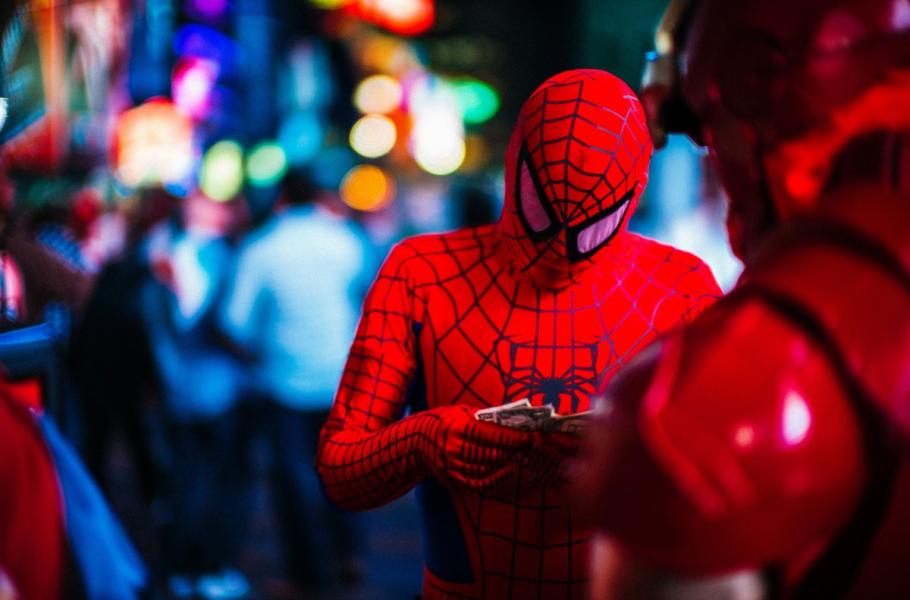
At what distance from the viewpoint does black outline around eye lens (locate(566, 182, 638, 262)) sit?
1784 mm

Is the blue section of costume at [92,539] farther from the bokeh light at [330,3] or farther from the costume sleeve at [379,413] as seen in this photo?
the bokeh light at [330,3]

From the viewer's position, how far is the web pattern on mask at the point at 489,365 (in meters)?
1.77

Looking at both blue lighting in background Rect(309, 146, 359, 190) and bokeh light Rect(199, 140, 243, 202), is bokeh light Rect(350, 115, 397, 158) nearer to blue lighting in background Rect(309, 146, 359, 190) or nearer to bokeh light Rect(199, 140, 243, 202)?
bokeh light Rect(199, 140, 243, 202)

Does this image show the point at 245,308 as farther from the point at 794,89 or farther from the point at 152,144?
the point at 794,89

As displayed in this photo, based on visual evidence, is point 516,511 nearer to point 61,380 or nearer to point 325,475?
point 325,475

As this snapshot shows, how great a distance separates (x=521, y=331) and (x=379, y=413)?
323mm


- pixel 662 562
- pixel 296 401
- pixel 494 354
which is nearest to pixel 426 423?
pixel 494 354

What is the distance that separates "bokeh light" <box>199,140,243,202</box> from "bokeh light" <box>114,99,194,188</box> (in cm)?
22

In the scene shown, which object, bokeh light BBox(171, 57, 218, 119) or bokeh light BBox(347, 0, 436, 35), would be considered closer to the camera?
bokeh light BBox(171, 57, 218, 119)

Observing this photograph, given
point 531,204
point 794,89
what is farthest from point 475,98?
point 794,89

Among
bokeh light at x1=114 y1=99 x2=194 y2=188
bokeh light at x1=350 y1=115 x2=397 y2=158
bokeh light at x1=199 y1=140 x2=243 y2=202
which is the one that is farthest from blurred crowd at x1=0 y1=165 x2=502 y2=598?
Result: bokeh light at x1=350 y1=115 x2=397 y2=158

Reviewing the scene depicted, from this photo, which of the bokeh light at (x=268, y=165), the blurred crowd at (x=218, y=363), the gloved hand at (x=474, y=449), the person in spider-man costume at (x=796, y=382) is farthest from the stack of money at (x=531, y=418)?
the bokeh light at (x=268, y=165)

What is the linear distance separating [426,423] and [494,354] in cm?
25

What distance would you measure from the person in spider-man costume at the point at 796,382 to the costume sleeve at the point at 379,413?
0.76 meters
